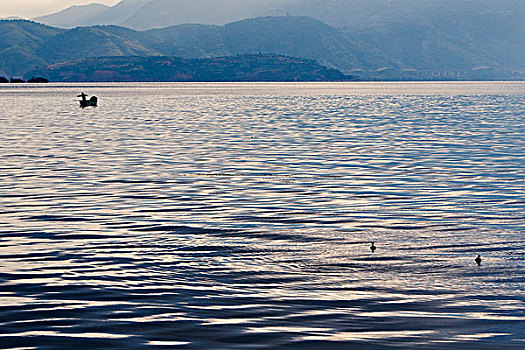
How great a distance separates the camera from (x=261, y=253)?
22812mm

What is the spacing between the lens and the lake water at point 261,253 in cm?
1605

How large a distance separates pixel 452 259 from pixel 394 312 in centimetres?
529

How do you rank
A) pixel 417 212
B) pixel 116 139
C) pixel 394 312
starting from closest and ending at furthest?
pixel 394 312 < pixel 417 212 < pixel 116 139

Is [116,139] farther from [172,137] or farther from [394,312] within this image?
[394,312]

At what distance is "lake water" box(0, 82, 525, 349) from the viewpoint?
52.6 feet

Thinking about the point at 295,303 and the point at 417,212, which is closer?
the point at 295,303

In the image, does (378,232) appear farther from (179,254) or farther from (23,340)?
(23,340)

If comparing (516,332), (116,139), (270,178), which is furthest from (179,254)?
(116,139)

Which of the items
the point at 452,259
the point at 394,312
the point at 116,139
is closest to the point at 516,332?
the point at 394,312

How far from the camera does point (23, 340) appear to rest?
50.6 ft

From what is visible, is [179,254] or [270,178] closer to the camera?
[179,254]

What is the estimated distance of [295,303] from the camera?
17703 millimetres

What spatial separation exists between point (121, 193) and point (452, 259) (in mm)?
17598

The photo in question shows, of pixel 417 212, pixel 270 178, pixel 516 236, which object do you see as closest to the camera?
pixel 516 236
